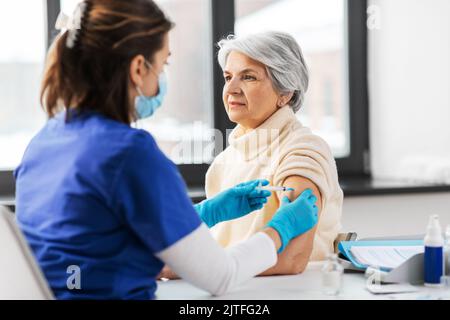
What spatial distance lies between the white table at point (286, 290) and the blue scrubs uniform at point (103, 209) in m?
0.19

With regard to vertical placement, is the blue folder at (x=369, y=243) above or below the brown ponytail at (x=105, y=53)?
below

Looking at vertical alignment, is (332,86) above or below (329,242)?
above

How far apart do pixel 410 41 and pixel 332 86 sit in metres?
0.43

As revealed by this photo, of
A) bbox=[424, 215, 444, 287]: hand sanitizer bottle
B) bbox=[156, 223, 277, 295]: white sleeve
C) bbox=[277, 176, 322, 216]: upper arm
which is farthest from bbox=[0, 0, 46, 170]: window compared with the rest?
bbox=[424, 215, 444, 287]: hand sanitizer bottle

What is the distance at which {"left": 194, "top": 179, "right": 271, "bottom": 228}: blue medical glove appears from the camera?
1.71 metres

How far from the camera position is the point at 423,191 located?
3.14m

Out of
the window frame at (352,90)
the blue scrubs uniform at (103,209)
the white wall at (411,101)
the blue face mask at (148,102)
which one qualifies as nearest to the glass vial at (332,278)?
the blue scrubs uniform at (103,209)

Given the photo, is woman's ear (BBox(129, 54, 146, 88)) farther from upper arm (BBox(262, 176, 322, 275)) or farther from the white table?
upper arm (BBox(262, 176, 322, 275))

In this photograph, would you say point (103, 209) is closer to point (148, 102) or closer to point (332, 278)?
point (148, 102)

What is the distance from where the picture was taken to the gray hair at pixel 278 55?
1.86m

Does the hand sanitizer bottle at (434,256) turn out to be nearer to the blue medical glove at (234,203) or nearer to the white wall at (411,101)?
the blue medical glove at (234,203)
